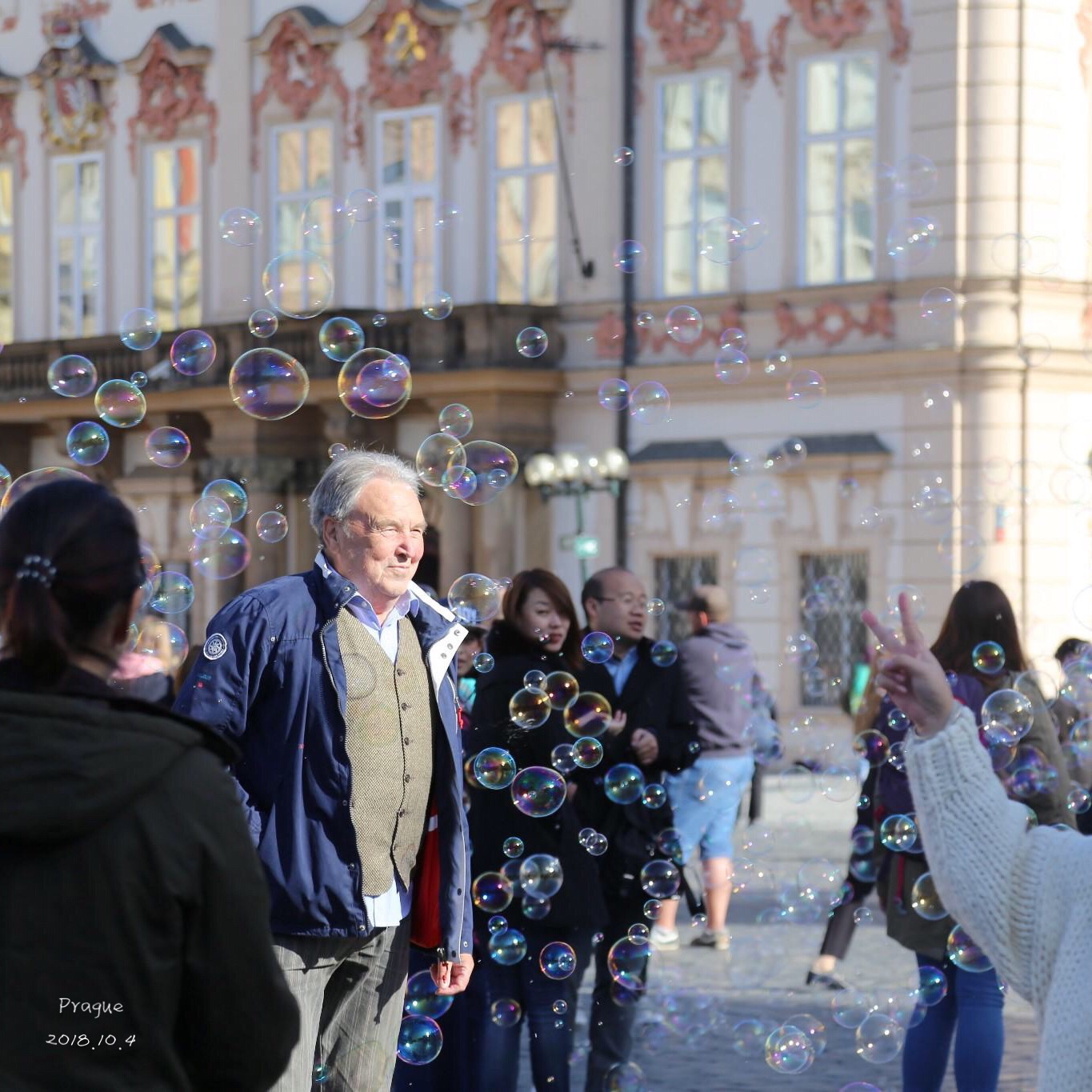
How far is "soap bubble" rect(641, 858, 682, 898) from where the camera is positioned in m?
6.38

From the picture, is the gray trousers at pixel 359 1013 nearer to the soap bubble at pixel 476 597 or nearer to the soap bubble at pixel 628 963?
the soap bubble at pixel 628 963

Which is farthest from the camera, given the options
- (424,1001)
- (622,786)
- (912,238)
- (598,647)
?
(912,238)

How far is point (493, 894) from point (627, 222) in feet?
46.8

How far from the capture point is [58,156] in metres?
23.5

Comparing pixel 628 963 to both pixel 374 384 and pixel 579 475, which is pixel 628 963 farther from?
pixel 579 475

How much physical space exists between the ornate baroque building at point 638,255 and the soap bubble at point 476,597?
8236mm

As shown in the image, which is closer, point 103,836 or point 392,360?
point 103,836

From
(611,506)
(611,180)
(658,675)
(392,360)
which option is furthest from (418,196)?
(658,675)

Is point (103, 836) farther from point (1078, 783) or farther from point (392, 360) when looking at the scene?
point (392, 360)

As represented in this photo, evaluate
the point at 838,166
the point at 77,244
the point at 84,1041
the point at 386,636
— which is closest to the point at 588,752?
the point at 386,636

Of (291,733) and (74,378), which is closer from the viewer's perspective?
(291,733)

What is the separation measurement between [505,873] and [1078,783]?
6.48 feet

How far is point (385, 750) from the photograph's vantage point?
444 centimetres

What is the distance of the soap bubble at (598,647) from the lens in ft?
22.1
